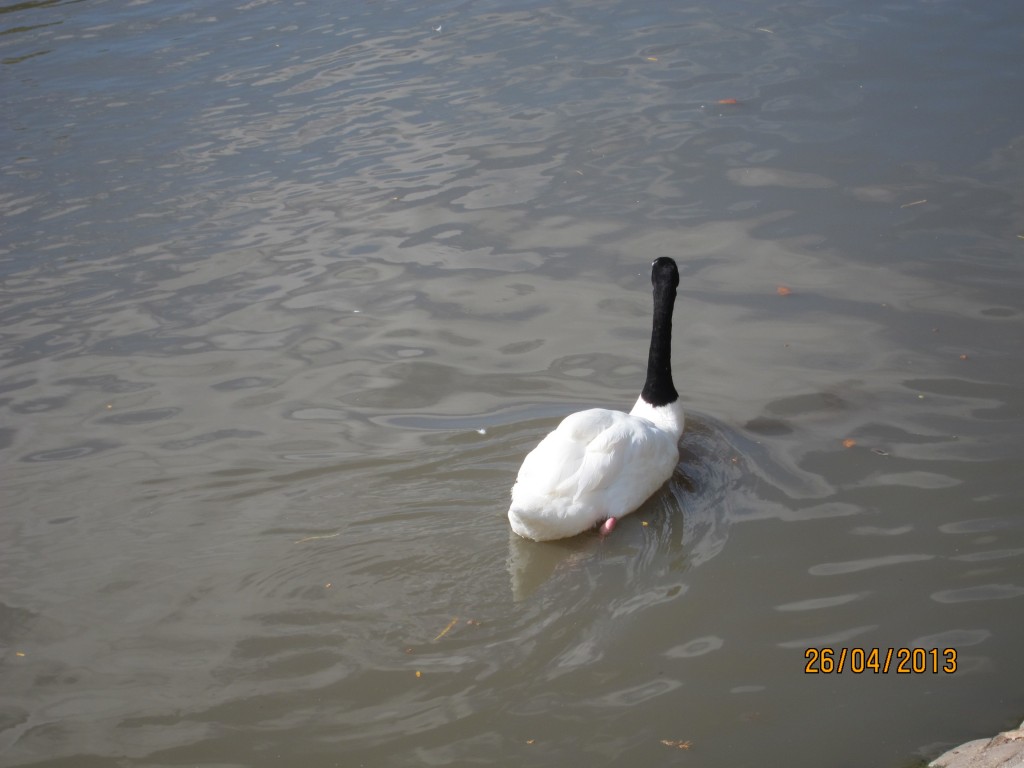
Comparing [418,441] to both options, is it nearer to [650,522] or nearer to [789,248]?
[650,522]

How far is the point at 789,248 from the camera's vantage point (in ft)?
24.5

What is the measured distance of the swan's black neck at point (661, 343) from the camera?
18.8ft

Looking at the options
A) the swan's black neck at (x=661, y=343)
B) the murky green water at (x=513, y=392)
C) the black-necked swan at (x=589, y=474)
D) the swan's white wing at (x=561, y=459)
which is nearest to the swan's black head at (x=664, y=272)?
the swan's black neck at (x=661, y=343)

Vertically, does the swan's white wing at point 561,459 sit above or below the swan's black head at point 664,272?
below

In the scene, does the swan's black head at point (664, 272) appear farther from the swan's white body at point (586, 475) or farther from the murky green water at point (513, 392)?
the swan's white body at point (586, 475)

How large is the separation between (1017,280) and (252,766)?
5457mm

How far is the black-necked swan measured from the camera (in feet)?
16.0

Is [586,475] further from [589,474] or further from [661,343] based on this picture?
[661,343]

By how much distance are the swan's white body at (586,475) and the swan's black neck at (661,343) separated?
0.41 meters

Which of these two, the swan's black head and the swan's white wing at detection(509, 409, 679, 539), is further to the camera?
the swan's black head

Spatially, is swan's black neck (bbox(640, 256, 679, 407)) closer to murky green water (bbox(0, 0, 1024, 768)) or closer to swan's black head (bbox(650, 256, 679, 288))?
swan's black head (bbox(650, 256, 679, 288))

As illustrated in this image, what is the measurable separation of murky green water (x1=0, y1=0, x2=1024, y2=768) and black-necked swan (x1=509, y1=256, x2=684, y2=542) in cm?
18

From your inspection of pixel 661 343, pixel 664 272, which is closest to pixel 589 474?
pixel 661 343

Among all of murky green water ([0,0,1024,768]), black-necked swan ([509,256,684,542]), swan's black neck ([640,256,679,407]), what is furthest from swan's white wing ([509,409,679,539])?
swan's black neck ([640,256,679,407])
